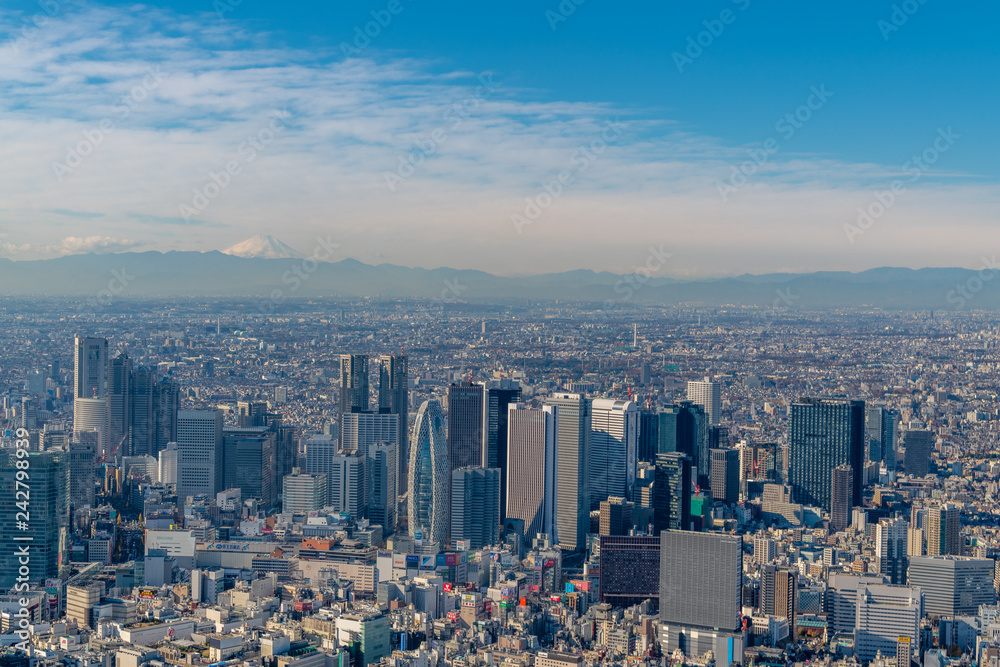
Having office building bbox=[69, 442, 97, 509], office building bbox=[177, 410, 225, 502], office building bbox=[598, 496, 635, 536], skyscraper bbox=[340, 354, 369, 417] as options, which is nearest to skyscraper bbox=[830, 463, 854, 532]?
office building bbox=[598, 496, 635, 536]

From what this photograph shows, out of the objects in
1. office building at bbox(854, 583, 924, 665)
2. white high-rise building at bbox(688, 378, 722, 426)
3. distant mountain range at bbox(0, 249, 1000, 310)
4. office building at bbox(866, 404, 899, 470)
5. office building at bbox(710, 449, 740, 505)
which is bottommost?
office building at bbox(854, 583, 924, 665)

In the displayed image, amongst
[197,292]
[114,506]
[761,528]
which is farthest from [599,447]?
[197,292]

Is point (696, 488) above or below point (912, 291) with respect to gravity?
below

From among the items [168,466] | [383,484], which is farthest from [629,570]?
[168,466]

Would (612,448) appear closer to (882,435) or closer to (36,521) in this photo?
(882,435)

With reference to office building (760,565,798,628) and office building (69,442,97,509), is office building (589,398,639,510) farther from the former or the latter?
office building (69,442,97,509)

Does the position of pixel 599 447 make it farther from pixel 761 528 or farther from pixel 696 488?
pixel 761 528
